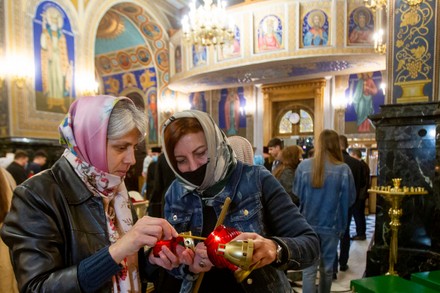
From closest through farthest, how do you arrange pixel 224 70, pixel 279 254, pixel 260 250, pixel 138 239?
pixel 138 239
pixel 260 250
pixel 279 254
pixel 224 70

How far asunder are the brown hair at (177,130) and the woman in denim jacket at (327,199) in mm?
2267

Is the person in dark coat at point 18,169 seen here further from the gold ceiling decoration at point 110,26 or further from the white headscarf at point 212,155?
the gold ceiling decoration at point 110,26

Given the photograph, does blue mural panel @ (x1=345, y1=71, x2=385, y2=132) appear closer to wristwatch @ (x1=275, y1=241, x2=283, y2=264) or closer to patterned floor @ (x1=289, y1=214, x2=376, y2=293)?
patterned floor @ (x1=289, y1=214, x2=376, y2=293)

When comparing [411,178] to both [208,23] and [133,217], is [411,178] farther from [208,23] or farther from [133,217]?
[208,23]

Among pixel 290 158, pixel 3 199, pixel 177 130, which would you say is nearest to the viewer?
pixel 177 130

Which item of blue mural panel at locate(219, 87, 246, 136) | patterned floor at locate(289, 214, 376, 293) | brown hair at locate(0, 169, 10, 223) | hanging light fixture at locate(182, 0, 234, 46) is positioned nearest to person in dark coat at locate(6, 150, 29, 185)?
brown hair at locate(0, 169, 10, 223)

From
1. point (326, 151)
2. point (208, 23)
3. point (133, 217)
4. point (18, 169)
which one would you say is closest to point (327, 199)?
point (326, 151)

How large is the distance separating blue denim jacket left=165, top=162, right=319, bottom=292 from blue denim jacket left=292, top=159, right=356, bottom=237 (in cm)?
211

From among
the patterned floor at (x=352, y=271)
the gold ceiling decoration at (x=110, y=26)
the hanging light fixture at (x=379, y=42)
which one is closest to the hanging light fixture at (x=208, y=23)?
the hanging light fixture at (x=379, y=42)

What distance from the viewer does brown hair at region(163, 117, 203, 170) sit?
1500mm

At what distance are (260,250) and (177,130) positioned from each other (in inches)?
27.5

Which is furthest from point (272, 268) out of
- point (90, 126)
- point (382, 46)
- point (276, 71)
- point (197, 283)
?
point (276, 71)

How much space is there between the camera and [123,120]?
1291 millimetres

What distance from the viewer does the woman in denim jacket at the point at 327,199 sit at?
3.36 m
